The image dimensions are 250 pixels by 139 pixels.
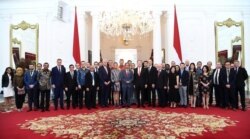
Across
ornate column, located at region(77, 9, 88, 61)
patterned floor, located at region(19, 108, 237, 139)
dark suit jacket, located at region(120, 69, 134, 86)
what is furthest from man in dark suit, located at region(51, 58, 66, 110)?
ornate column, located at region(77, 9, 88, 61)

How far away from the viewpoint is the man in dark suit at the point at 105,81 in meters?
7.90

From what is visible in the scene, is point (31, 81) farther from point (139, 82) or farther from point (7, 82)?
point (139, 82)

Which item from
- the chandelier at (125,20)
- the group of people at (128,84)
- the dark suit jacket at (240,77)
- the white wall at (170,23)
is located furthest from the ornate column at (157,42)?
the dark suit jacket at (240,77)

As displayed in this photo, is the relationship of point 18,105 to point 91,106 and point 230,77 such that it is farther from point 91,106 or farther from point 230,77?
point 230,77

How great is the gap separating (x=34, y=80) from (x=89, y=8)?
5.99 metres

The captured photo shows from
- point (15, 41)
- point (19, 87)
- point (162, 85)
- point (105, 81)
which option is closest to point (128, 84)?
point (105, 81)

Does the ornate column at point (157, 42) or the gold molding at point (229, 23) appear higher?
the gold molding at point (229, 23)

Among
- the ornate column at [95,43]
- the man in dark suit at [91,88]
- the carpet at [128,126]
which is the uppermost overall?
the ornate column at [95,43]

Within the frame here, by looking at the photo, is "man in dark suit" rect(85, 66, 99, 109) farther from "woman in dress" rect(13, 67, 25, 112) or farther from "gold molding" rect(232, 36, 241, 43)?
"gold molding" rect(232, 36, 241, 43)

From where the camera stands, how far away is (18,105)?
758cm

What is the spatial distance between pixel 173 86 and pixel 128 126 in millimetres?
3234

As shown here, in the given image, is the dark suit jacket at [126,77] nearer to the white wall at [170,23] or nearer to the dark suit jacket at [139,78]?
the dark suit jacket at [139,78]

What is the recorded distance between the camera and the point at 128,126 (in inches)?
195

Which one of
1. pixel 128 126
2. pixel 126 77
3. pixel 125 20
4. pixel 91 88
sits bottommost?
pixel 128 126
